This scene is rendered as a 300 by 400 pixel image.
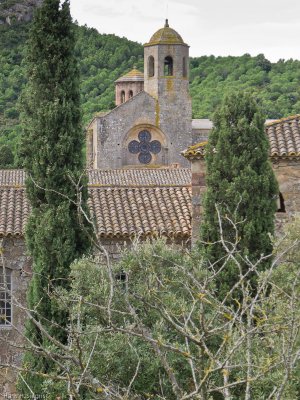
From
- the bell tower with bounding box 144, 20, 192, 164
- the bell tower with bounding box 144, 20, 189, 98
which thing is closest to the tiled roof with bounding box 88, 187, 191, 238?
the bell tower with bounding box 144, 20, 192, 164

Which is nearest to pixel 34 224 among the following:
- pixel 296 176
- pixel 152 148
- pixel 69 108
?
pixel 69 108

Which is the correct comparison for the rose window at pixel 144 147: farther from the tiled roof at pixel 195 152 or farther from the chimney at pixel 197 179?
the tiled roof at pixel 195 152

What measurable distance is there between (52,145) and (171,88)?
40.0 meters

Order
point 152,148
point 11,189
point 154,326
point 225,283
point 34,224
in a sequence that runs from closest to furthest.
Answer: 1. point 154,326
2. point 225,283
3. point 34,224
4. point 11,189
5. point 152,148

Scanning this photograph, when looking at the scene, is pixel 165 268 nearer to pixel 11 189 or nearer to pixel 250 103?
pixel 250 103

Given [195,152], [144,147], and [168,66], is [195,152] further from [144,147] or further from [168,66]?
[168,66]

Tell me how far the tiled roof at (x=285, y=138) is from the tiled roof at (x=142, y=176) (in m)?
21.5

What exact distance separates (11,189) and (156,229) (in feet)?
12.4

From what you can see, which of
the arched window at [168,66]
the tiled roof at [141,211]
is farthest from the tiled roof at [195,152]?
the arched window at [168,66]

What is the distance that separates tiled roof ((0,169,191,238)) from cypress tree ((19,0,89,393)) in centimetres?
137

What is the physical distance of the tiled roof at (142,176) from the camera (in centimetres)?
4403

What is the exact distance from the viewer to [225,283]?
58.4ft

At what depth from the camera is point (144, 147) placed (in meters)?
58.4

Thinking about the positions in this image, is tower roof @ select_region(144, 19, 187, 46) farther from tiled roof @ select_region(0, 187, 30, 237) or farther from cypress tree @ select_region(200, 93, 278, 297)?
cypress tree @ select_region(200, 93, 278, 297)
